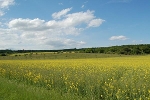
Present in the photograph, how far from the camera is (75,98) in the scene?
894cm

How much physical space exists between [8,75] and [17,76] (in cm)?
170

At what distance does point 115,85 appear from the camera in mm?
9703

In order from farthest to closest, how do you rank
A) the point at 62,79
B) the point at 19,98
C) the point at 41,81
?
the point at 41,81, the point at 62,79, the point at 19,98

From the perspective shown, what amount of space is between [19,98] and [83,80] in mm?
3660

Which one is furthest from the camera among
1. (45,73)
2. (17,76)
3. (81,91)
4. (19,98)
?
(17,76)

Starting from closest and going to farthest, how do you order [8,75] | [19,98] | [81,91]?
[19,98]
[81,91]
[8,75]

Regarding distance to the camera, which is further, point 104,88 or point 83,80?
point 83,80

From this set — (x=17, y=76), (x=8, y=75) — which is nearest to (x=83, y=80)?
(x=17, y=76)

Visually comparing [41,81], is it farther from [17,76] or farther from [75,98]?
[75,98]

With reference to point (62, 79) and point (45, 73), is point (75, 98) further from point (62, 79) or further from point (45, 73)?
point (45, 73)

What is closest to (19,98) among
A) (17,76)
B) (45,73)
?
(45,73)

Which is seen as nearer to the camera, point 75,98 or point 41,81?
point 75,98

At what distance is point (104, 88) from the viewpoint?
31.9ft

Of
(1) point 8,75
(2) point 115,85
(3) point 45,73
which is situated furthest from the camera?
(1) point 8,75
